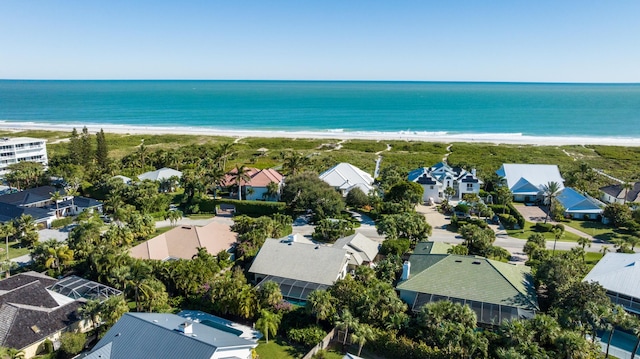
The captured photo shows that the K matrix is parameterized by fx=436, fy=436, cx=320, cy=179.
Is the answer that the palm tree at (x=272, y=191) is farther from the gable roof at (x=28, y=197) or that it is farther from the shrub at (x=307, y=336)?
the shrub at (x=307, y=336)

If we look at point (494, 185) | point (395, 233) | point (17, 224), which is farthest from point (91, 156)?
point (494, 185)

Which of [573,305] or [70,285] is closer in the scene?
[573,305]

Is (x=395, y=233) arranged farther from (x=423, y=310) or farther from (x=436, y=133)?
(x=436, y=133)

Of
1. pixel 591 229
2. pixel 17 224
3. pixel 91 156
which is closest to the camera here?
pixel 17 224

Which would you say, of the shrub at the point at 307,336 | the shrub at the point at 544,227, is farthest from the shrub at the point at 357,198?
the shrub at the point at 307,336

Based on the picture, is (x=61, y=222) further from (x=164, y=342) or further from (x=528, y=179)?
Answer: (x=528, y=179)

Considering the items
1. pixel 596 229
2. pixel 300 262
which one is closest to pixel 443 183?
pixel 596 229

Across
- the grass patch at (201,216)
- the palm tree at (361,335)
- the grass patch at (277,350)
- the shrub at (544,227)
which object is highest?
the palm tree at (361,335)
